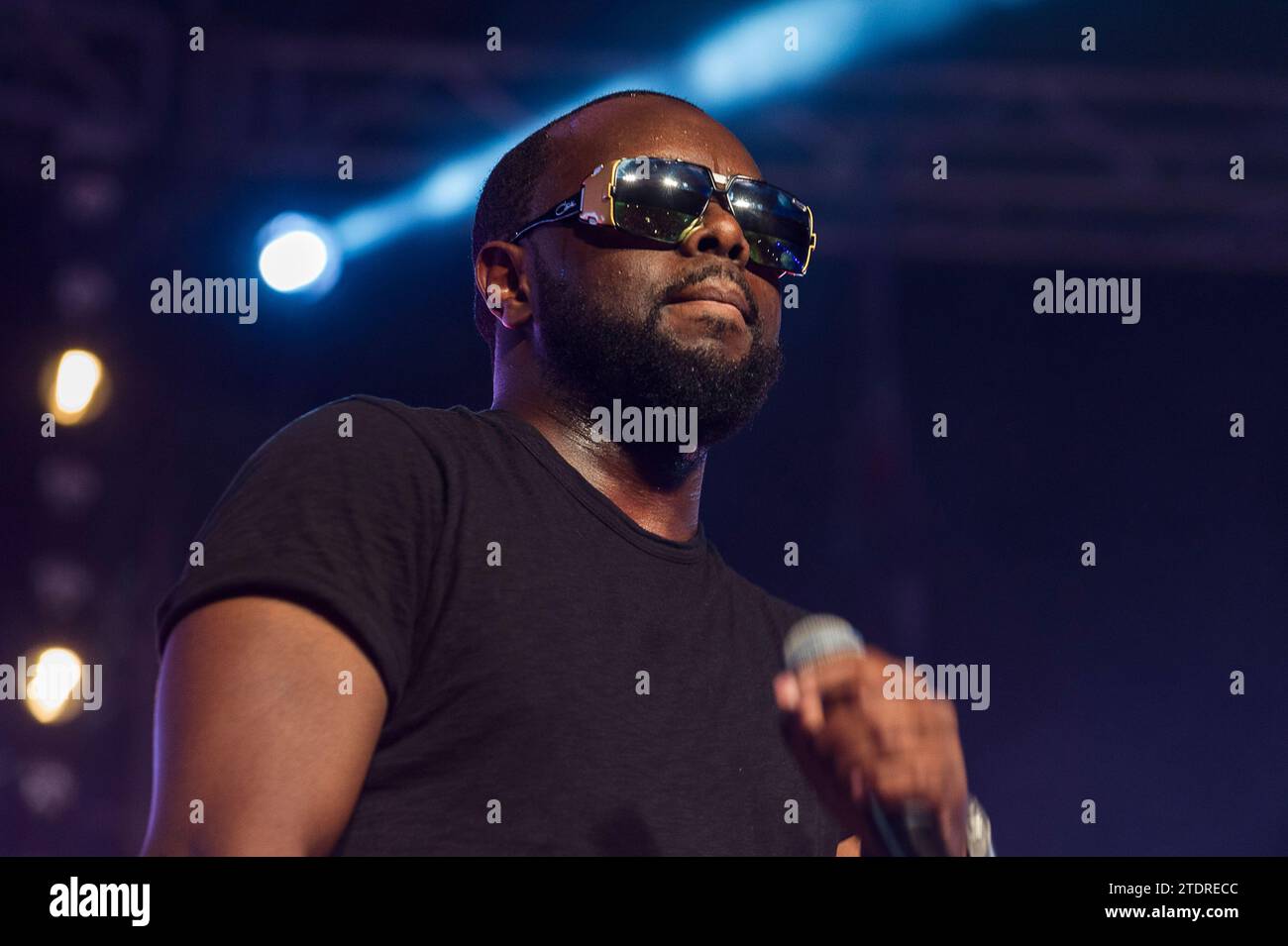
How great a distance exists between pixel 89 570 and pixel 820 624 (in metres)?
5.54

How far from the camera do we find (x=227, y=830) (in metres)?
1.55

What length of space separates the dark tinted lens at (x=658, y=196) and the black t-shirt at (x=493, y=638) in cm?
57

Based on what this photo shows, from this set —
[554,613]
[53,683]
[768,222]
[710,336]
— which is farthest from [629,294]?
[53,683]

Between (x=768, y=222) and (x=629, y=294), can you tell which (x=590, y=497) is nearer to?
(x=629, y=294)

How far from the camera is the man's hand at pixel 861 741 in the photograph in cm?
152

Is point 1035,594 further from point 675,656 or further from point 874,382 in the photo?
point 675,656

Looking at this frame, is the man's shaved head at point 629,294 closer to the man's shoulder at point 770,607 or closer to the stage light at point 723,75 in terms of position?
the man's shoulder at point 770,607

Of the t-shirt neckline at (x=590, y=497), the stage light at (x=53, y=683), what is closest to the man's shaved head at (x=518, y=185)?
the t-shirt neckline at (x=590, y=497)

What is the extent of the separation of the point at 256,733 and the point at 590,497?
0.78 m

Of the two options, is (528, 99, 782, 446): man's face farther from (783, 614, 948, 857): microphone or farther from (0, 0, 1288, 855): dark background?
(0, 0, 1288, 855): dark background

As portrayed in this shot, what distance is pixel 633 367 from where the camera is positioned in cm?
241

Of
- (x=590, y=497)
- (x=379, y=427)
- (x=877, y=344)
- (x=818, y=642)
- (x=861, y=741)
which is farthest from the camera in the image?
(x=877, y=344)

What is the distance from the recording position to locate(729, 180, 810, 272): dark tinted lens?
8.44 ft
